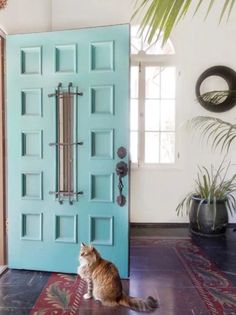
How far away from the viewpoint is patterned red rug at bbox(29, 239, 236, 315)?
1957 millimetres

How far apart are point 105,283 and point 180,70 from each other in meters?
2.84

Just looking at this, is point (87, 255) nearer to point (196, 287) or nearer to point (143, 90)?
point (196, 287)

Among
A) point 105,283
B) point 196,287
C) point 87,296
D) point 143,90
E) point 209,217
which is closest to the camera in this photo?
point 105,283

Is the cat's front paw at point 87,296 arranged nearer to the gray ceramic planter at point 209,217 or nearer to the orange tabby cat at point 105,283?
the orange tabby cat at point 105,283

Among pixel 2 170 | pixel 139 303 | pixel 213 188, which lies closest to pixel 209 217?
pixel 213 188

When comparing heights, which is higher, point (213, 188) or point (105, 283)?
point (213, 188)

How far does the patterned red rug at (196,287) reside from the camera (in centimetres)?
196

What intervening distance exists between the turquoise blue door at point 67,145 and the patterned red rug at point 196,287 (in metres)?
0.19

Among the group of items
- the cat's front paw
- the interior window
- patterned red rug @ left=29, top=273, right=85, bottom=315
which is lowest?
patterned red rug @ left=29, top=273, right=85, bottom=315

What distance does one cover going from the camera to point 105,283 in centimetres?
198

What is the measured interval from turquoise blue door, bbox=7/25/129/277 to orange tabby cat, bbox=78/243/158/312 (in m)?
0.35

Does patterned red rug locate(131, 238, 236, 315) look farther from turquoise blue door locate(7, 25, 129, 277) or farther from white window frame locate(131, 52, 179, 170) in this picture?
white window frame locate(131, 52, 179, 170)

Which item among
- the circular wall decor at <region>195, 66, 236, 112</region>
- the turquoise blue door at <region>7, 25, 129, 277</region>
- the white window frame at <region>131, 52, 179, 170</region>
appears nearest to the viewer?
the turquoise blue door at <region>7, 25, 129, 277</region>

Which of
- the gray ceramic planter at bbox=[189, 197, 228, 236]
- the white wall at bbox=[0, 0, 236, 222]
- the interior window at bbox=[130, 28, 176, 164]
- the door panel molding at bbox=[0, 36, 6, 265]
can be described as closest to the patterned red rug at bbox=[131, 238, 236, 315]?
the gray ceramic planter at bbox=[189, 197, 228, 236]
